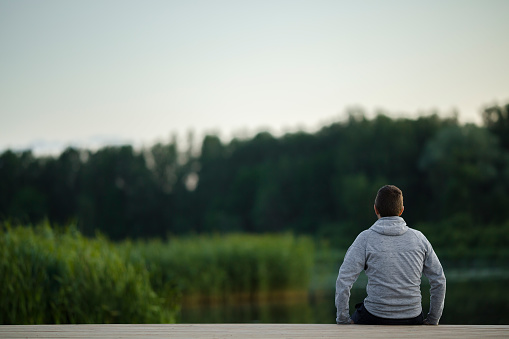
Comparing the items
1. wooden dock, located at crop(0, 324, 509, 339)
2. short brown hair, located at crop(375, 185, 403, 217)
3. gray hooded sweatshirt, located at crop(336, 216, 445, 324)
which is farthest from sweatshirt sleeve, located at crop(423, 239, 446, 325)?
short brown hair, located at crop(375, 185, 403, 217)

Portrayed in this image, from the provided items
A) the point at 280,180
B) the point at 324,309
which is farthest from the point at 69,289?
the point at 280,180

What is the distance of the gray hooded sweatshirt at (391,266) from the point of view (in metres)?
3.49

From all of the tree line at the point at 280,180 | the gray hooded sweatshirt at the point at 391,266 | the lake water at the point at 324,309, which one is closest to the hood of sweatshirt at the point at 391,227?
the gray hooded sweatshirt at the point at 391,266

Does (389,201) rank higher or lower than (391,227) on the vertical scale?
higher

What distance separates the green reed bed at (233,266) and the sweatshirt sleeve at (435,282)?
449 inches

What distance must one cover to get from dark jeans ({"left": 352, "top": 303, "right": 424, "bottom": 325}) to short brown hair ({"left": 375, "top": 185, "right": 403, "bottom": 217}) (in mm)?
610

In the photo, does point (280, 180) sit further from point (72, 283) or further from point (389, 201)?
point (389, 201)

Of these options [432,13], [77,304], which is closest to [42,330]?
[77,304]

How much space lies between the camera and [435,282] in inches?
141

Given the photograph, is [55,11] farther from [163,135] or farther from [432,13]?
[163,135]

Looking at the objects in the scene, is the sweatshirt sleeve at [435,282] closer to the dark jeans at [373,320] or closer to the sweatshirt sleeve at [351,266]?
the dark jeans at [373,320]

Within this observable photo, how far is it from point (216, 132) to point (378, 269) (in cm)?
5606

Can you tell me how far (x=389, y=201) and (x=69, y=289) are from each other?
518 centimetres

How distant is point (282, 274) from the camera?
1546 centimetres
